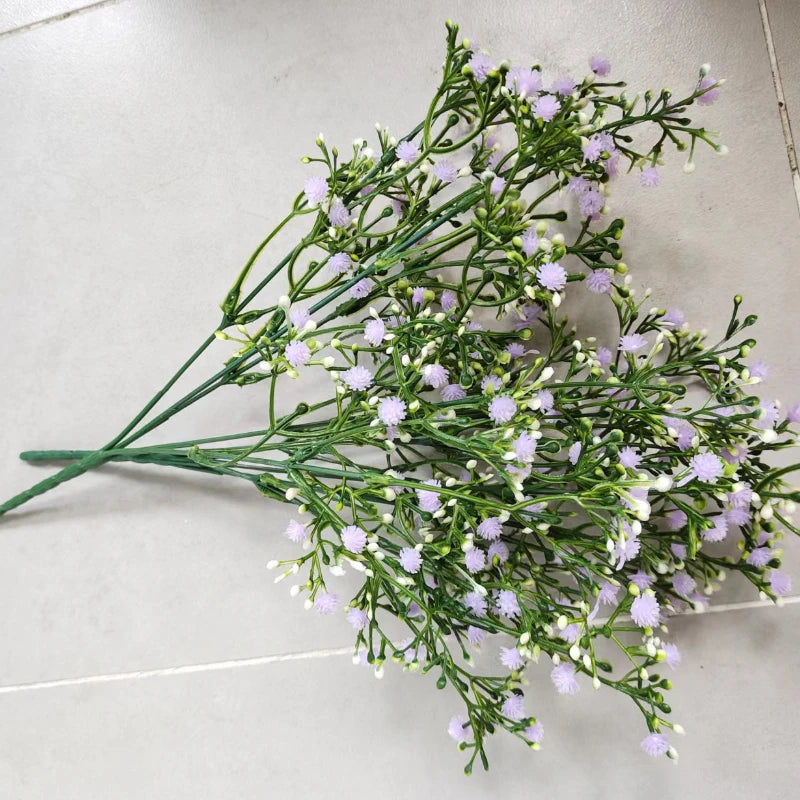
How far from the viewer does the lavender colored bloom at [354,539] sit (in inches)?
23.8

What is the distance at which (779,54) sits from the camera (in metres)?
0.81

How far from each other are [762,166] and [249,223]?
23.7 inches

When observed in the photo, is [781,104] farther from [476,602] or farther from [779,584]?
[476,602]

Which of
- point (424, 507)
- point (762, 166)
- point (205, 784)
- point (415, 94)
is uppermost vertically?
point (415, 94)

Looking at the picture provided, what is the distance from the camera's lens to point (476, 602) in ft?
2.15

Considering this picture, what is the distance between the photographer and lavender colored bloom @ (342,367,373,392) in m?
0.61

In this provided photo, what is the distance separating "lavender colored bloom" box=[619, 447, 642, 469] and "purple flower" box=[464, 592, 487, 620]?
0.18 meters

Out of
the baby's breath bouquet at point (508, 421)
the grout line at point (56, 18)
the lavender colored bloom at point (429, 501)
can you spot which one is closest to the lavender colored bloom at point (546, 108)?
the baby's breath bouquet at point (508, 421)

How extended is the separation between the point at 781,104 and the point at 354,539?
69 cm

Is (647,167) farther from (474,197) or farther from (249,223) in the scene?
(249,223)

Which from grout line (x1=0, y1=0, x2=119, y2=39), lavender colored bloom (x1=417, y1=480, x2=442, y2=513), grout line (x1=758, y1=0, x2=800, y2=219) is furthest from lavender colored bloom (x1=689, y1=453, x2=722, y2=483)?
grout line (x1=0, y1=0, x2=119, y2=39)

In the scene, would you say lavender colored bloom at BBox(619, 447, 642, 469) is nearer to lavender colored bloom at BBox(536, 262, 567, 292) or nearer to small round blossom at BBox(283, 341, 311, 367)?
lavender colored bloom at BBox(536, 262, 567, 292)

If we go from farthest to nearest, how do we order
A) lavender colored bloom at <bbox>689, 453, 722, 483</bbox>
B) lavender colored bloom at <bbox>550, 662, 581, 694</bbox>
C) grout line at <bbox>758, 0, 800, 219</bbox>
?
grout line at <bbox>758, 0, 800, 219</bbox> → lavender colored bloom at <bbox>550, 662, 581, 694</bbox> → lavender colored bloom at <bbox>689, 453, 722, 483</bbox>

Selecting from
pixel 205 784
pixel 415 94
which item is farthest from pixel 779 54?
pixel 205 784
